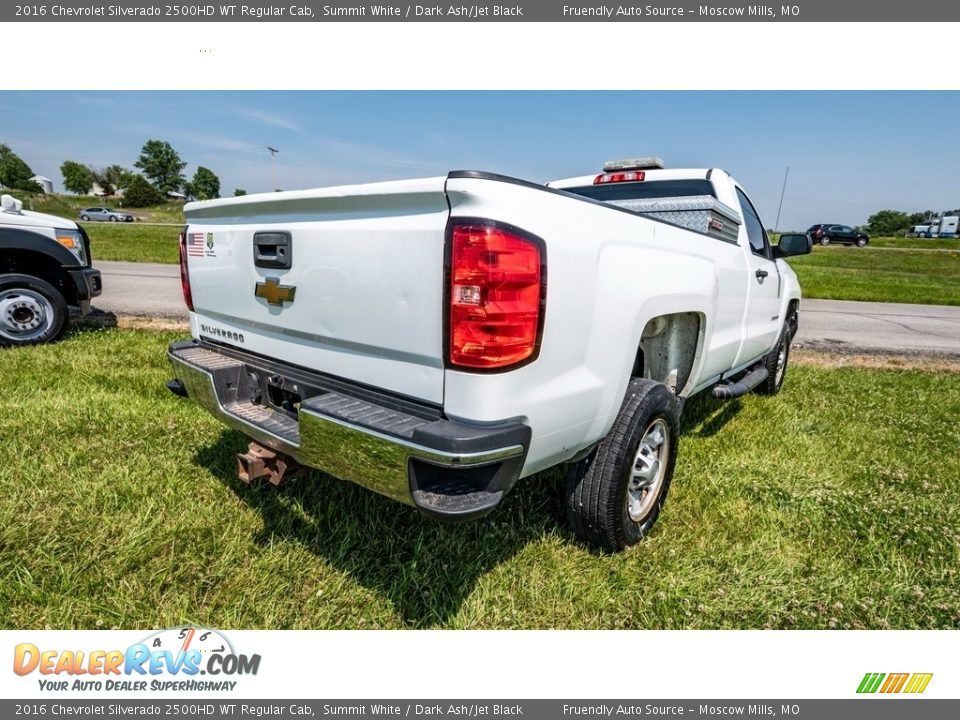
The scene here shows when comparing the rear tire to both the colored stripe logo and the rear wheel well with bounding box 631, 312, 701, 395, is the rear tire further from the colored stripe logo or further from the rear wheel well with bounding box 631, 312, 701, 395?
the colored stripe logo

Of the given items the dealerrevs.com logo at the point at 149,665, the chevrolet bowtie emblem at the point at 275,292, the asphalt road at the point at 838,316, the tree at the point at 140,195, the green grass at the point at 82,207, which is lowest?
the dealerrevs.com logo at the point at 149,665

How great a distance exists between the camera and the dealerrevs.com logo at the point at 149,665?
1902mm

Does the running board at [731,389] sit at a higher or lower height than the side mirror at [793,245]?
lower

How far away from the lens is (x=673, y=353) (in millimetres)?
3141

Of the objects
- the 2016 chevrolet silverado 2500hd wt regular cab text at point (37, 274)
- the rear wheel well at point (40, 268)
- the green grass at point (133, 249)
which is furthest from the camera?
the green grass at point (133, 249)

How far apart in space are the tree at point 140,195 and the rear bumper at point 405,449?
248 ft

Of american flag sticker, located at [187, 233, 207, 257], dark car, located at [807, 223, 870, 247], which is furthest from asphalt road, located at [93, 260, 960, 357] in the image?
dark car, located at [807, 223, 870, 247]

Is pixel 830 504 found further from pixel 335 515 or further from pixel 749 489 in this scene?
pixel 335 515

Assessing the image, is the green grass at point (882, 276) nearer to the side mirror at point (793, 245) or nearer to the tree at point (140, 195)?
the side mirror at point (793, 245)

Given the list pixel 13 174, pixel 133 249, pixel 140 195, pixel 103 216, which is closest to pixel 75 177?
pixel 13 174

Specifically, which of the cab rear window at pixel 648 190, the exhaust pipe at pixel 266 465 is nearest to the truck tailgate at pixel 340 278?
the exhaust pipe at pixel 266 465

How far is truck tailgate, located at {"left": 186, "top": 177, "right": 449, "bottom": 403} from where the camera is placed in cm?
182

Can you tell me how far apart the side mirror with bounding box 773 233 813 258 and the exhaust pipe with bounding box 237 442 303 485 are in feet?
14.3

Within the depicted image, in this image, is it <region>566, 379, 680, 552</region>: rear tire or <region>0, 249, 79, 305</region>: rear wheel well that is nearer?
<region>566, 379, 680, 552</region>: rear tire
